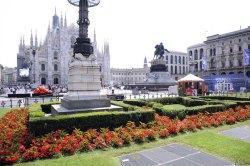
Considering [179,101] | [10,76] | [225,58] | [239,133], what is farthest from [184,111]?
[10,76]

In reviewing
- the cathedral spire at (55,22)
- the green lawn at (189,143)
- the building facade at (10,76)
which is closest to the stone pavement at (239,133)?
the green lawn at (189,143)

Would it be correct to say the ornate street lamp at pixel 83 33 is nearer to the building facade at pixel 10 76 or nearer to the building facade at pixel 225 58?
the building facade at pixel 225 58

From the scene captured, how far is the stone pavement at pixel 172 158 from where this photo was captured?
841cm

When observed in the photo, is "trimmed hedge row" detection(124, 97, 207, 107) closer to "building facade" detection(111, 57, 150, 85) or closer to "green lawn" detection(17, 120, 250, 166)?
"green lawn" detection(17, 120, 250, 166)

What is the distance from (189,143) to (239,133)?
345cm

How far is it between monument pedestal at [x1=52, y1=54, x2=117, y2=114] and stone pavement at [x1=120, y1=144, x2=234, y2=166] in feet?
22.8

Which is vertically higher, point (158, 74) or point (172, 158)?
point (158, 74)

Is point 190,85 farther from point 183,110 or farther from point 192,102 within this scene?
point 183,110

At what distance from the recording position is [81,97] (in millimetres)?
16453

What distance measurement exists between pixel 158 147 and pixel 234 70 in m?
62.5

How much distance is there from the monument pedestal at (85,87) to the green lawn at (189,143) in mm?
6008

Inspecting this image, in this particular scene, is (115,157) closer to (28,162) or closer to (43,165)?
(43,165)

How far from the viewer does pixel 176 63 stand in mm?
122375

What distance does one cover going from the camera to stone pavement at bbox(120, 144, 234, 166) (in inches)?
331
